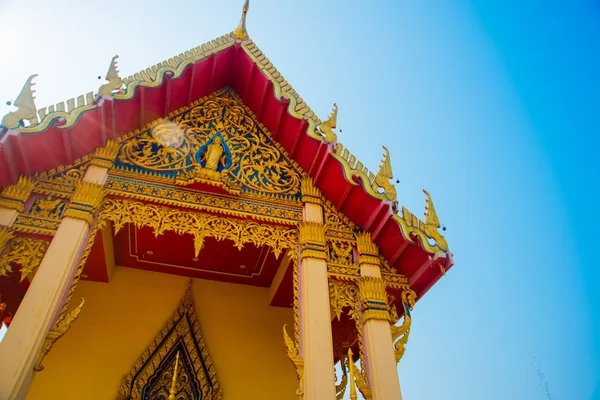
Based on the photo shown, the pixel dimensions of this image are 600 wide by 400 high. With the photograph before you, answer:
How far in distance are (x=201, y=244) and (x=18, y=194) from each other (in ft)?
5.81

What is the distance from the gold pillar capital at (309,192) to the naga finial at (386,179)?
711 mm

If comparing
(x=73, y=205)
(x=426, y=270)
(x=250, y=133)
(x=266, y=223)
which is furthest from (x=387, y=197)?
(x=73, y=205)

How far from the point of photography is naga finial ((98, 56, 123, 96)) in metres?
4.84

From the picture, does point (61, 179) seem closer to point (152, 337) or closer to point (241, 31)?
point (152, 337)

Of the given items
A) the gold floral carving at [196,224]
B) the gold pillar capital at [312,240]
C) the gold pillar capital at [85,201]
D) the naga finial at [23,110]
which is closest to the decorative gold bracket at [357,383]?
the gold pillar capital at [312,240]

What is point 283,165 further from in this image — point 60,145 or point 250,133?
point 60,145

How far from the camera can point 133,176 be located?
196 inches

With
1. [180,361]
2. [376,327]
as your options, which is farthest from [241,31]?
[180,361]

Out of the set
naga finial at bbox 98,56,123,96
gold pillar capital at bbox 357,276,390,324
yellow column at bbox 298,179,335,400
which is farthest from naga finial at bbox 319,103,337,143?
naga finial at bbox 98,56,123,96

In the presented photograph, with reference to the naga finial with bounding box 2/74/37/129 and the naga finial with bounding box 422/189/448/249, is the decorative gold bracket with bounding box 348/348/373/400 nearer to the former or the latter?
the naga finial with bounding box 422/189/448/249

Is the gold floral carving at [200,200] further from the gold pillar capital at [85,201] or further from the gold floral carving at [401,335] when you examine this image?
the gold floral carving at [401,335]

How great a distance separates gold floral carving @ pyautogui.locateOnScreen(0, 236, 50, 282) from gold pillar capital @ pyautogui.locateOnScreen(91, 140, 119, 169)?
1.06m

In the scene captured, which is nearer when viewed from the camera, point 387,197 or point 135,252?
point 387,197

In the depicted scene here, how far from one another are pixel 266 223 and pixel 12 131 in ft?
8.37
